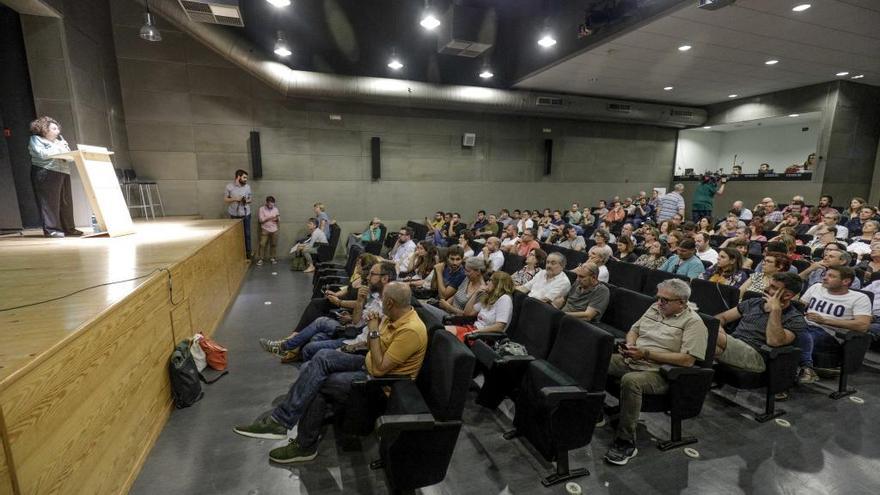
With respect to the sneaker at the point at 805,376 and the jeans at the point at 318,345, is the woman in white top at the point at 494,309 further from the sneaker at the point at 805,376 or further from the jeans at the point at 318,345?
the sneaker at the point at 805,376

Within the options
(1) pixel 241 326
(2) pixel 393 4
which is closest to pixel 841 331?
(1) pixel 241 326

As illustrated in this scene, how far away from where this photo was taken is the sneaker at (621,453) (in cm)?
224

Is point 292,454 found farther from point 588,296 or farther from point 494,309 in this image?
point 588,296

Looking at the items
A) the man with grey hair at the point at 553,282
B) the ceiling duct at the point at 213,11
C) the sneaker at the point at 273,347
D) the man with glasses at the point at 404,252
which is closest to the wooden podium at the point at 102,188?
the ceiling duct at the point at 213,11

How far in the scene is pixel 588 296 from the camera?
10.8 ft

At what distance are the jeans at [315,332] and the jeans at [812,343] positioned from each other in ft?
11.7

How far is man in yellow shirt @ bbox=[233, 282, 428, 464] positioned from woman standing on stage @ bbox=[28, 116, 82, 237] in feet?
13.3

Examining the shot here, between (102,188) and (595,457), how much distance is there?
548 centimetres

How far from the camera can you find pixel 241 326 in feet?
14.4

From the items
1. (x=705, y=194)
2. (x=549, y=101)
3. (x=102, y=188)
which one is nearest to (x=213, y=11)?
(x=102, y=188)

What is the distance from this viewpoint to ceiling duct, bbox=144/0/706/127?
248 inches

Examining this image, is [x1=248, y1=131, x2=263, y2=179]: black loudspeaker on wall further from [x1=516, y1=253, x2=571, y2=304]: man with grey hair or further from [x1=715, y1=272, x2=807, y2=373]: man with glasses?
[x1=715, y1=272, x2=807, y2=373]: man with glasses

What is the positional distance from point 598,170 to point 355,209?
282 inches

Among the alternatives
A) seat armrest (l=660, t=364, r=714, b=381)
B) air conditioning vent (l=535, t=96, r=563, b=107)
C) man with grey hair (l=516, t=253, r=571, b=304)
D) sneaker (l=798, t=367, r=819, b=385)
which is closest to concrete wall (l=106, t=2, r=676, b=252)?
air conditioning vent (l=535, t=96, r=563, b=107)
